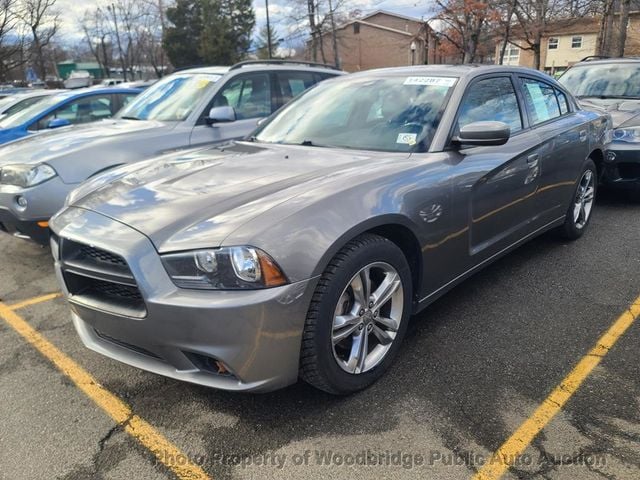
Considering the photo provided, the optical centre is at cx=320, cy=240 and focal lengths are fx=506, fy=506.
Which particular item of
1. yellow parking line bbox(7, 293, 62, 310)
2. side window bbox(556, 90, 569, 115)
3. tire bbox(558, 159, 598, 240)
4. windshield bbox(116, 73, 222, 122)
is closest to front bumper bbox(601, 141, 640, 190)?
tire bbox(558, 159, 598, 240)

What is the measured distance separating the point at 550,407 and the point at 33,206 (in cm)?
397

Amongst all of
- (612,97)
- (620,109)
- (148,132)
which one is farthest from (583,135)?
(148,132)

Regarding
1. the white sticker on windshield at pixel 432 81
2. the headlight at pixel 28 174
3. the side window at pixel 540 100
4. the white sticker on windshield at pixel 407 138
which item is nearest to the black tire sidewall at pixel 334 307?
the white sticker on windshield at pixel 407 138

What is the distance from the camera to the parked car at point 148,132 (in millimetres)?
4195

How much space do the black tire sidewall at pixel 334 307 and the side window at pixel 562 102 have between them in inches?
106

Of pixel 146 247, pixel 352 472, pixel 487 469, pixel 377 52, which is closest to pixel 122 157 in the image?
pixel 146 247

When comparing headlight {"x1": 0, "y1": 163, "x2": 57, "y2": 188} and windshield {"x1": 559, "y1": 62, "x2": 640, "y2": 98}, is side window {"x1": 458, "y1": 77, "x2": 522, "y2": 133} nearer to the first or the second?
headlight {"x1": 0, "y1": 163, "x2": 57, "y2": 188}

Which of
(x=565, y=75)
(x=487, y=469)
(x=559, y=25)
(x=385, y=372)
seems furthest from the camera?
(x=559, y=25)

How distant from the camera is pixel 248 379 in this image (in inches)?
83.4

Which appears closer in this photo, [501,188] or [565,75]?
[501,188]

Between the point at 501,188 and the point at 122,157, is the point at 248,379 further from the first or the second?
the point at 122,157

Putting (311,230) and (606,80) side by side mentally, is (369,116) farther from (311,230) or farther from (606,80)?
(606,80)

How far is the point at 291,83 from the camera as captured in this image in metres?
6.17

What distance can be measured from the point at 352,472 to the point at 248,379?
0.56 m
